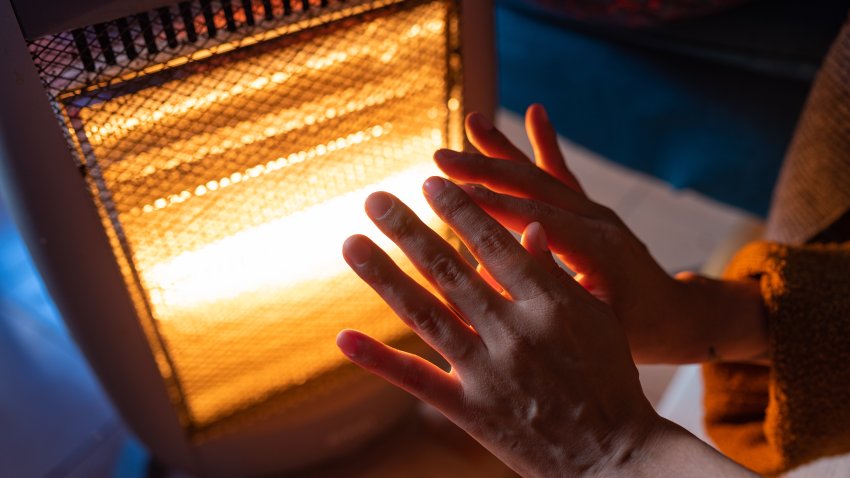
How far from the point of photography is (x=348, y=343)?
43 cm

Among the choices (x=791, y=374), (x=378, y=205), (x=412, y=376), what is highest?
(x=378, y=205)

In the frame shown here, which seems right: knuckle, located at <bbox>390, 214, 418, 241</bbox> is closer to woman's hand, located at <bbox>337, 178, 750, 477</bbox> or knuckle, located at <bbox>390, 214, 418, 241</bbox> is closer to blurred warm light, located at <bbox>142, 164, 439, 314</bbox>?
woman's hand, located at <bbox>337, 178, 750, 477</bbox>

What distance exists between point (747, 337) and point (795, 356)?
1.6 inches

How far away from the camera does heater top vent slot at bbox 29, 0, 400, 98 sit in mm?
387

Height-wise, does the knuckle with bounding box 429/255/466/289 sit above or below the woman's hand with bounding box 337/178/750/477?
above

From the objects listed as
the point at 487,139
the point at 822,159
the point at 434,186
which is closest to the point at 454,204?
the point at 434,186

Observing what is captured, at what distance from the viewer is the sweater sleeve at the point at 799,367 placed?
589 mm

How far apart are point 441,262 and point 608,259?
0.17 m

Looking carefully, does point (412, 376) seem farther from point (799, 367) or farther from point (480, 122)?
point (799, 367)

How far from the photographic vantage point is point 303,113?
491 mm

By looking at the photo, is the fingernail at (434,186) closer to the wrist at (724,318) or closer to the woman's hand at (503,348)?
the woman's hand at (503,348)

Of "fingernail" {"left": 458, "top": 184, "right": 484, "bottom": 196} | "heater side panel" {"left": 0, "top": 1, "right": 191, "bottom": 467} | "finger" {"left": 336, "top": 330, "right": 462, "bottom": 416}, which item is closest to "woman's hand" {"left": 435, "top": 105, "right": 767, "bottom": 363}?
"fingernail" {"left": 458, "top": 184, "right": 484, "bottom": 196}

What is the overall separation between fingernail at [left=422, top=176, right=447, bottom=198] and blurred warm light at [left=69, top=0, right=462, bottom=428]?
0.37ft

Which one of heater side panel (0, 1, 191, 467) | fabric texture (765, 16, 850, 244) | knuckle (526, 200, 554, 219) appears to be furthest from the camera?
fabric texture (765, 16, 850, 244)
